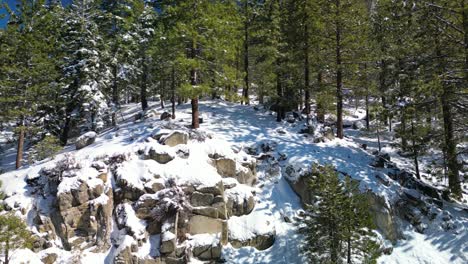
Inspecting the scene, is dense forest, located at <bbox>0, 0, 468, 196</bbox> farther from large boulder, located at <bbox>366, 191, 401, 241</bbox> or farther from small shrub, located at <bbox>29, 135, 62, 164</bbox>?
small shrub, located at <bbox>29, 135, 62, 164</bbox>

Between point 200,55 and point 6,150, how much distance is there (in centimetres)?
2319

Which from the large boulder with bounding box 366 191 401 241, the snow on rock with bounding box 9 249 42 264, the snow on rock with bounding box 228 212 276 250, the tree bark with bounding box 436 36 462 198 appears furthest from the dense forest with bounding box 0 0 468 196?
the snow on rock with bounding box 9 249 42 264

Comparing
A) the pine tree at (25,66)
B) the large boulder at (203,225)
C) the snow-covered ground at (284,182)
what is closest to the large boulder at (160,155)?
the snow-covered ground at (284,182)

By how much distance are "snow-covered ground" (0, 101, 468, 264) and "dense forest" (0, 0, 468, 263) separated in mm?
1593

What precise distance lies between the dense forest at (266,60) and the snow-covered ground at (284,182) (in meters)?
1.59

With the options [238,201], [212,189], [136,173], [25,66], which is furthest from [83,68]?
[238,201]

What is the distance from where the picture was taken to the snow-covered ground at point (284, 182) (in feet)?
44.9

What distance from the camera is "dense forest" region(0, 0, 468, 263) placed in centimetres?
1407

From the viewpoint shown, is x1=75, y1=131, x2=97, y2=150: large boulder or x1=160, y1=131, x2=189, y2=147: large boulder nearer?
x1=160, y1=131, x2=189, y2=147: large boulder

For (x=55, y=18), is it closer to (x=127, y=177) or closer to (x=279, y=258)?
(x=127, y=177)

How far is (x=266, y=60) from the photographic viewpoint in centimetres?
2359

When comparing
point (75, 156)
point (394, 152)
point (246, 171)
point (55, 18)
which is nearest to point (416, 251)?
point (246, 171)

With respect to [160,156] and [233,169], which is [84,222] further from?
[233,169]

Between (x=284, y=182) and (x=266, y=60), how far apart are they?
10288 millimetres
